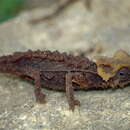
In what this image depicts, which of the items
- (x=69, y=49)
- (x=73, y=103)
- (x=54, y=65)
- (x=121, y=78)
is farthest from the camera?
(x=69, y=49)

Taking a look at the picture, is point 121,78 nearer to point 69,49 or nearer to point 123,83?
point 123,83

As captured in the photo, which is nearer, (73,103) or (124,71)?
(73,103)

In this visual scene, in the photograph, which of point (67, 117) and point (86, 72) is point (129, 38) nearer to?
point (86, 72)

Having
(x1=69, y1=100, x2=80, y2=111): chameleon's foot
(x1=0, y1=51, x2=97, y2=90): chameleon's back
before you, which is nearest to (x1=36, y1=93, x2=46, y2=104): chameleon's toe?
(x1=0, y1=51, x2=97, y2=90): chameleon's back

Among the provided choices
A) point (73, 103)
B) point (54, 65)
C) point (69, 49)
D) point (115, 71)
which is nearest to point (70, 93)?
point (73, 103)

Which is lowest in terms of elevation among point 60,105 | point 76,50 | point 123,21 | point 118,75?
point 60,105

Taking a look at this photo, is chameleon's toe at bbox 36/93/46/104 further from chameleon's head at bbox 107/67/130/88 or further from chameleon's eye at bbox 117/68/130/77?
chameleon's eye at bbox 117/68/130/77

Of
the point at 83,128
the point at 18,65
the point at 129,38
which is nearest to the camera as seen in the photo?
→ the point at 83,128

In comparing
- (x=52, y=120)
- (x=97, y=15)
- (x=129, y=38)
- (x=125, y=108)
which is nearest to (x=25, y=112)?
(x=52, y=120)
